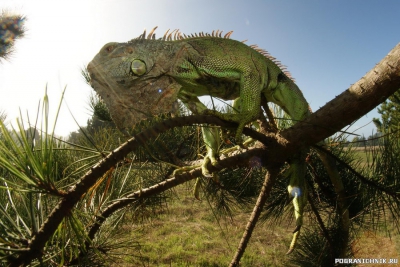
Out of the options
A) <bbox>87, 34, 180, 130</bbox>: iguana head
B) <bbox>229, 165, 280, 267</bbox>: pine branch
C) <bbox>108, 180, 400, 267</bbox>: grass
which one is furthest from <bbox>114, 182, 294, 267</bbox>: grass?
<bbox>87, 34, 180, 130</bbox>: iguana head

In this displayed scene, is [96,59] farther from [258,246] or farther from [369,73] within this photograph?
[258,246]

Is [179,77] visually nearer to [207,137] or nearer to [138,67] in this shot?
[138,67]

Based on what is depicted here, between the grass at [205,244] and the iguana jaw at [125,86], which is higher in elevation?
the iguana jaw at [125,86]

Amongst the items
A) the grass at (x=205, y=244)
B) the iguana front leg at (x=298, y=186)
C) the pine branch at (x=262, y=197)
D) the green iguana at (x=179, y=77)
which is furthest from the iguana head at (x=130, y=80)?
the grass at (x=205, y=244)

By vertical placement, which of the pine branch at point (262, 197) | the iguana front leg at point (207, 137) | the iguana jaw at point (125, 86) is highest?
the iguana jaw at point (125, 86)

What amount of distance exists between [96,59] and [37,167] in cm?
57

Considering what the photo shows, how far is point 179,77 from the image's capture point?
1.11 meters

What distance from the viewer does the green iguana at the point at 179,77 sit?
1.06m

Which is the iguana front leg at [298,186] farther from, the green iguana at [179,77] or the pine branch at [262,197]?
the pine branch at [262,197]

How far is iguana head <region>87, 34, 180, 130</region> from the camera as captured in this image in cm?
106

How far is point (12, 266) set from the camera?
65cm

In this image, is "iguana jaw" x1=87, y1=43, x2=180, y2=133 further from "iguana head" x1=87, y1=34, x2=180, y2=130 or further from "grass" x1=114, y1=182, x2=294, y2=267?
"grass" x1=114, y1=182, x2=294, y2=267

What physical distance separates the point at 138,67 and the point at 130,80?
0.06m

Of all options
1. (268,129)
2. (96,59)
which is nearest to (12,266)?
(96,59)
